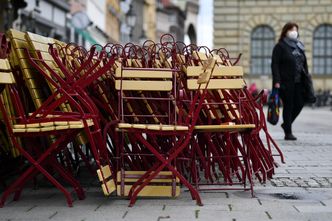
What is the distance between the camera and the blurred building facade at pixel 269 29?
4372cm

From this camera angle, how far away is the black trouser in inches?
462

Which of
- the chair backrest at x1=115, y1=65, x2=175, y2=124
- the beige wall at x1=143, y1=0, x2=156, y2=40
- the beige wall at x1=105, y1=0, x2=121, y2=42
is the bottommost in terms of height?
the chair backrest at x1=115, y1=65, x2=175, y2=124

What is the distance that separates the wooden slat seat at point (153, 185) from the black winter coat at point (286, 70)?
6015 millimetres

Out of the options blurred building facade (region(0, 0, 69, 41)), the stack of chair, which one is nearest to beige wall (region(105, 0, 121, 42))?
blurred building facade (region(0, 0, 69, 41))

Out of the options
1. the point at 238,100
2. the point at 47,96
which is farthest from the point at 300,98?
the point at 47,96

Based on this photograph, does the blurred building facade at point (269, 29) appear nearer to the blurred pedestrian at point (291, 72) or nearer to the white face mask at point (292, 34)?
the blurred pedestrian at point (291, 72)

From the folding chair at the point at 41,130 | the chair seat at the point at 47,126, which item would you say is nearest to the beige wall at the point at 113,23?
the folding chair at the point at 41,130

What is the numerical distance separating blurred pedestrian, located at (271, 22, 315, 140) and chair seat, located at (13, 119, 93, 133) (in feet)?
21.2

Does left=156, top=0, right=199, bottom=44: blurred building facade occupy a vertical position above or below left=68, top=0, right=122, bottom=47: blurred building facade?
above

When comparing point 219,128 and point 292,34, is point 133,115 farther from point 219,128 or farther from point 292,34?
point 292,34

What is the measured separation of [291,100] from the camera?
38.7ft

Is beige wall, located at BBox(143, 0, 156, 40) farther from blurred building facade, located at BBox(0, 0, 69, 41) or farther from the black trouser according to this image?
the black trouser

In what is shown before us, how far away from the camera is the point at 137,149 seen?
6156 mm

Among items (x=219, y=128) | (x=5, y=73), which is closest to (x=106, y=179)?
(x=219, y=128)
